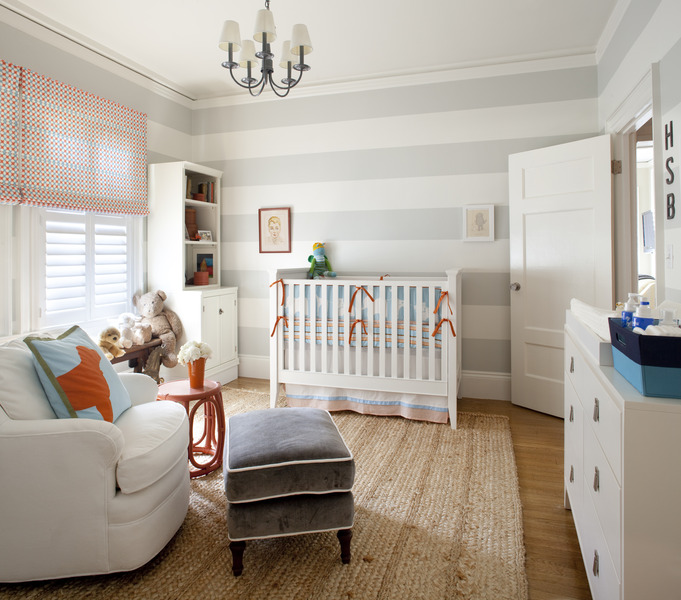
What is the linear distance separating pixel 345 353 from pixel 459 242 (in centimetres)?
125

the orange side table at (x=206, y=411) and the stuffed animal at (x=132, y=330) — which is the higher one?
the stuffed animal at (x=132, y=330)

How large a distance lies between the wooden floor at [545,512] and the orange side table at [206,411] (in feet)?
4.65

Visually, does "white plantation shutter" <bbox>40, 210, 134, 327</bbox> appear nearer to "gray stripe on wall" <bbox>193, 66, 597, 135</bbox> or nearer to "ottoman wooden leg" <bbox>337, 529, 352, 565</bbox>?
"gray stripe on wall" <bbox>193, 66, 597, 135</bbox>

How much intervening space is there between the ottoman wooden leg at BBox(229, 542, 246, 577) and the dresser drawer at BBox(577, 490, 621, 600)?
105 cm

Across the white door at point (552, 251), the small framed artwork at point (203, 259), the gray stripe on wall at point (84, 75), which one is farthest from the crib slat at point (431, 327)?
the gray stripe on wall at point (84, 75)

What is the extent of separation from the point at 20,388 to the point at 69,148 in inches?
78.4

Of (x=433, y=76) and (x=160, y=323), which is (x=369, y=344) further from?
(x=433, y=76)

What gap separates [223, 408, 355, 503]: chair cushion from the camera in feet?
4.99

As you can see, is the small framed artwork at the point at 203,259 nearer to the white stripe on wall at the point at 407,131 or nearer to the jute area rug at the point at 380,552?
the white stripe on wall at the point at 407,131

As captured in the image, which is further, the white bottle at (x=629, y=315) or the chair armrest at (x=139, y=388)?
the chair armrest at (x=139, y=388)

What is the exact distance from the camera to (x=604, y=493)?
1.16 m

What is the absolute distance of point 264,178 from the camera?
4074 millimetres

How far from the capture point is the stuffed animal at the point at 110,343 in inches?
118

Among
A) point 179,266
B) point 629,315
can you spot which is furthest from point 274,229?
point 629,315
